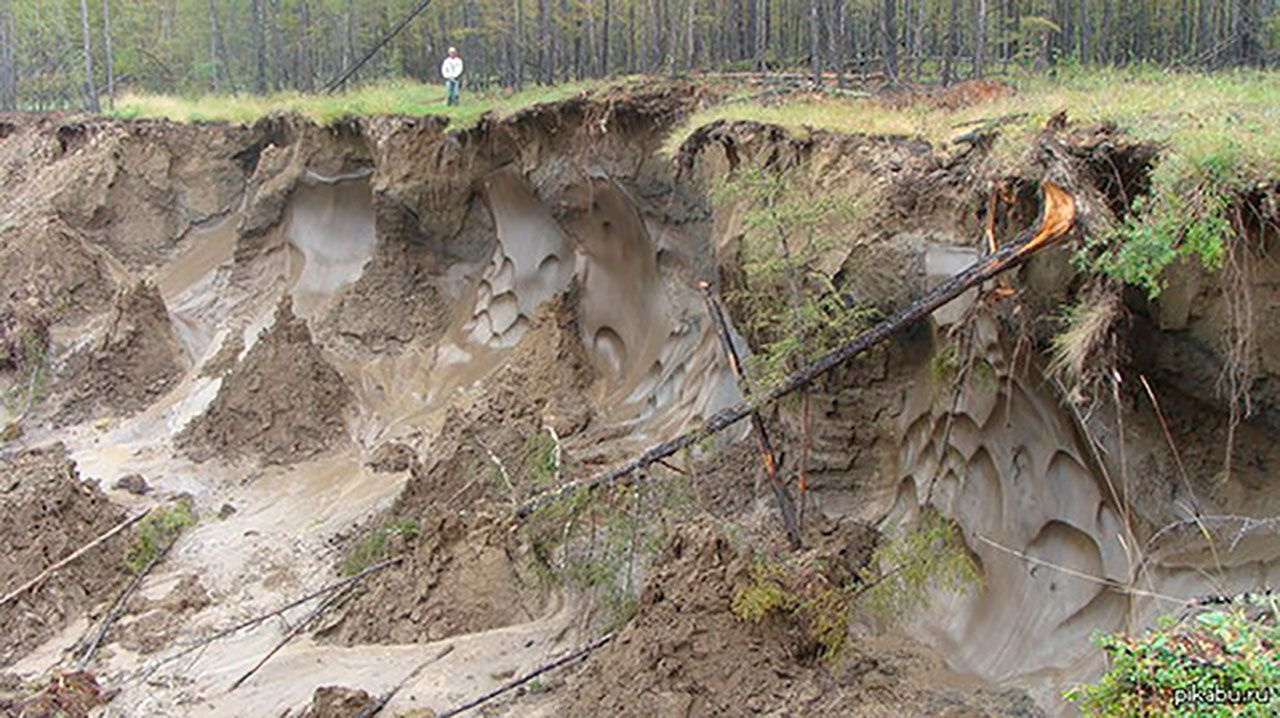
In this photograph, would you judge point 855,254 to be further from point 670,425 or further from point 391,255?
point 391,255

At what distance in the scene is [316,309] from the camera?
18812 millimetres

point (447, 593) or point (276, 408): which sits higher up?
point (276, 408)

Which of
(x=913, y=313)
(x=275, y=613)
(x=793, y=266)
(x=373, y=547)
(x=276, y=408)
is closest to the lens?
(x=913, y=313)

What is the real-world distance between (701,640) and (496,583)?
307 centimetres

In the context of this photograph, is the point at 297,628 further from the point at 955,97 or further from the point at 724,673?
the point at 955,97

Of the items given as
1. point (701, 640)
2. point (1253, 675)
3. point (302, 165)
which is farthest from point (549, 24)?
point (1253, 675)

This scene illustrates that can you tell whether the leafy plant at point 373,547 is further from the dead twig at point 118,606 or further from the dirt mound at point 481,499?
the dead twig at point 118,606

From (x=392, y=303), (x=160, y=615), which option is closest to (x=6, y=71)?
(x=392, y=303)

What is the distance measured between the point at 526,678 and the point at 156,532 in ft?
22.6

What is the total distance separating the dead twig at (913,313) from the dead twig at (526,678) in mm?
1346

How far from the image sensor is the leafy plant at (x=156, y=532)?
42.3 feet

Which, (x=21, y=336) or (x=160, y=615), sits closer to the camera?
(x=160, y=615)

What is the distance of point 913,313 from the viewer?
789cm

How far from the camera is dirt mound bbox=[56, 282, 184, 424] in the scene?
1764 cm
